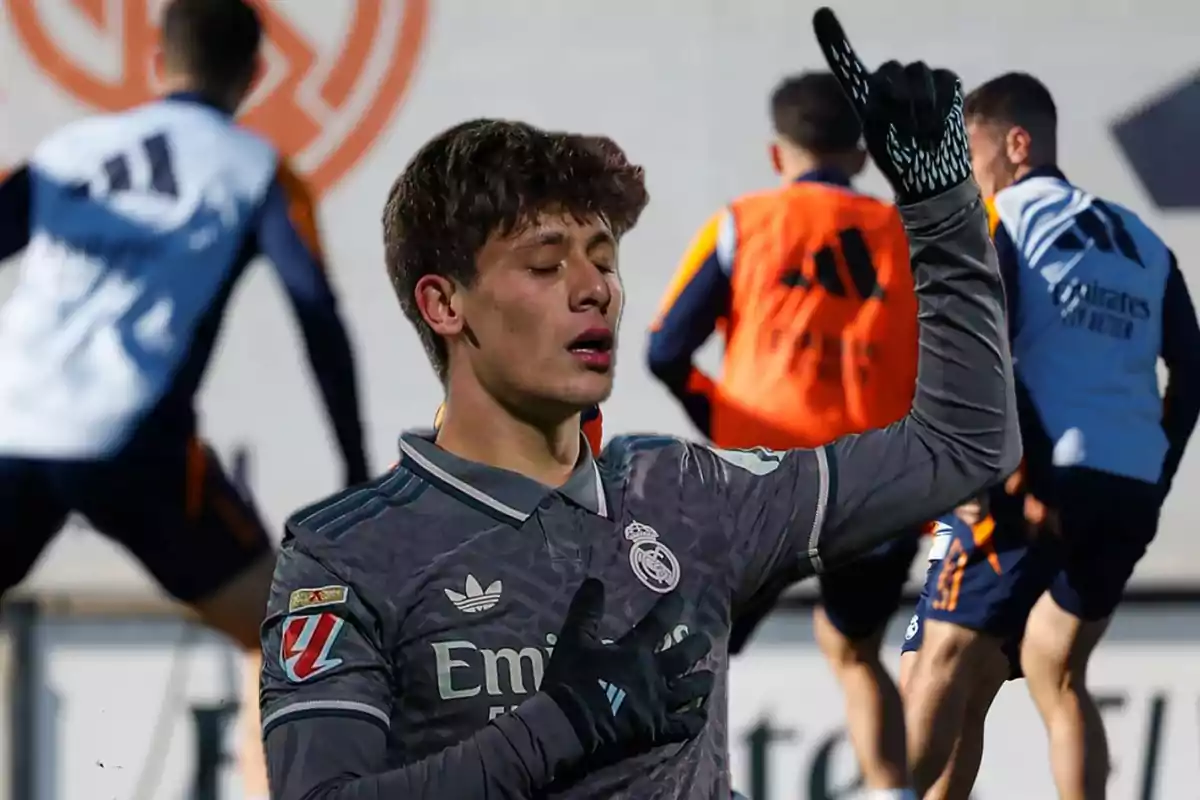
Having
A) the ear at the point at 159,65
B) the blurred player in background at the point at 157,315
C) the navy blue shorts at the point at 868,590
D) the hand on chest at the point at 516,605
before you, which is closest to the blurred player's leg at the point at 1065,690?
the navy blue shorts at the point at 868,590

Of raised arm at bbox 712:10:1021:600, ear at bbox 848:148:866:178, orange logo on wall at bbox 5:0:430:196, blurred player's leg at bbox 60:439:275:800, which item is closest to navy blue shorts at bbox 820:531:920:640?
ear at bbox 848:148:866:178

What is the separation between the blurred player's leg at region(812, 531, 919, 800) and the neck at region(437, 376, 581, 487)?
5.17ft

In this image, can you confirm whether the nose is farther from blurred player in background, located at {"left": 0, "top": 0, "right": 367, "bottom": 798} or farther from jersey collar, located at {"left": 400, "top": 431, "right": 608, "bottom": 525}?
blurred player in background, located at {"left": 0, "top": 0, "right": 367, "bottom": 798}

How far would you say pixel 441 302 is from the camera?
3.49 ft

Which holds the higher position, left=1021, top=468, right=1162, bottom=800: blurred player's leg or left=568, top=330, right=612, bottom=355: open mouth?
left=568, top=330, right=612, bottom=355: open mouth

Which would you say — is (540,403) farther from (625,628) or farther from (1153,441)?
(1153,441)

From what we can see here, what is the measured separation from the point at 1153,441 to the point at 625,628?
1844 mm

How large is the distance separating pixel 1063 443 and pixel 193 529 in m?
1.35

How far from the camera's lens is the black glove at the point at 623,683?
91 centimetres

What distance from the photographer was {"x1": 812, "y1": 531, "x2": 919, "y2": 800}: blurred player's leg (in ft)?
8.48

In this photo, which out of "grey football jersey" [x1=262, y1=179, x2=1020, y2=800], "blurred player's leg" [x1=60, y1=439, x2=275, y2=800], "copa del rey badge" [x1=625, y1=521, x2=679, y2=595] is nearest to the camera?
"grey football jersey" [x1=262, y1=179, x2=1020, y2=800]

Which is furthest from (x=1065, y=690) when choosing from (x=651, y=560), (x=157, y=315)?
(x=651, y=560)

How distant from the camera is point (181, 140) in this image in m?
2.60

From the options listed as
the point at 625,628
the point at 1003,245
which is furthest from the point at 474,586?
the point at 1003,245
